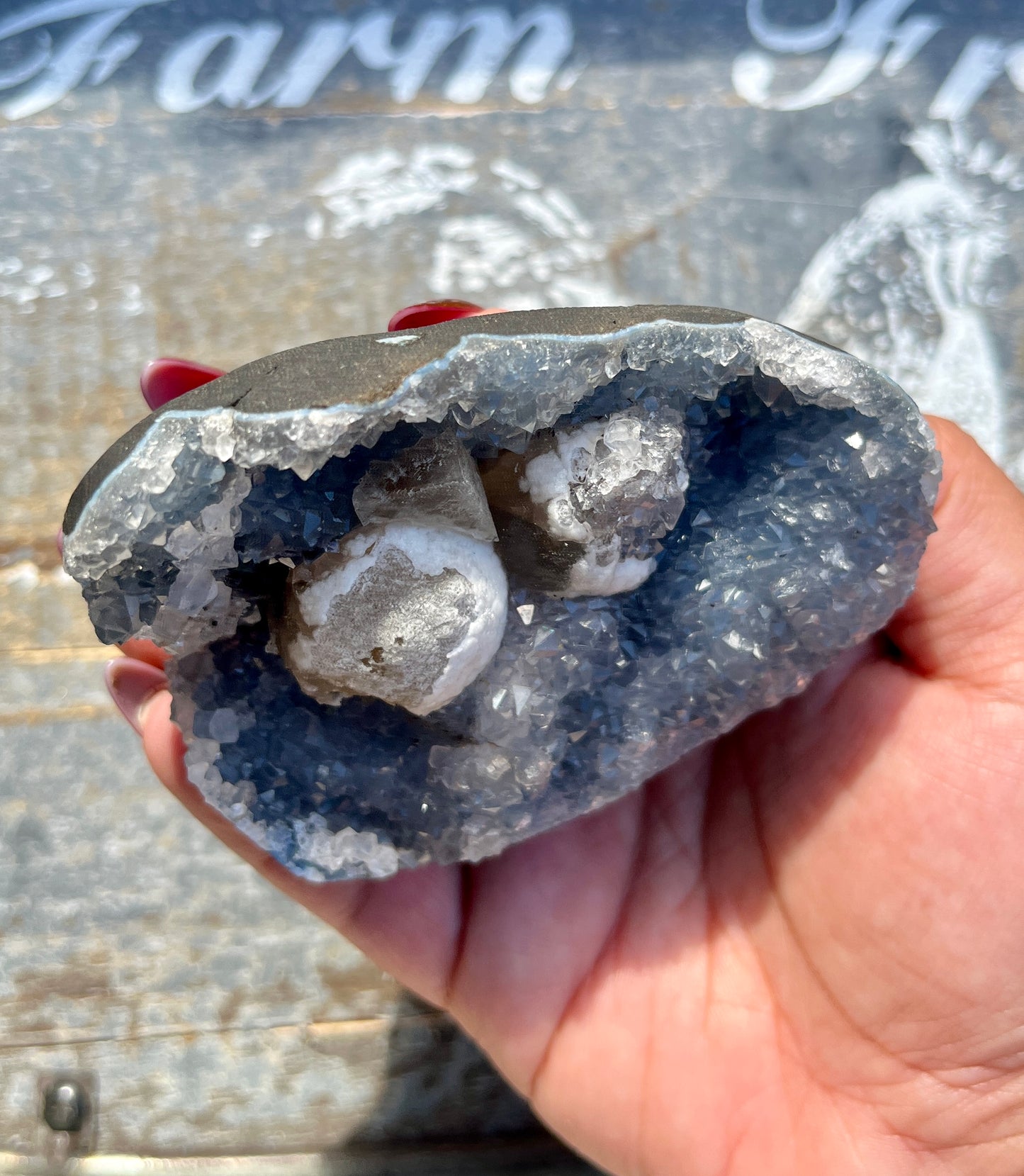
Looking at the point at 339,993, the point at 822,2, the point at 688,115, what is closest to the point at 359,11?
the point at 688,115

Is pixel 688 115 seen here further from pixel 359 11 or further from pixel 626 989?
pixel 626 989

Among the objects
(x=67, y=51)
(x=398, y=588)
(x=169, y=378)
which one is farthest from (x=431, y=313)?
(x=67, y=51)

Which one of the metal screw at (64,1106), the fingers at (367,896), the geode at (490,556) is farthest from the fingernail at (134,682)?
the metal screw at (64,1106)

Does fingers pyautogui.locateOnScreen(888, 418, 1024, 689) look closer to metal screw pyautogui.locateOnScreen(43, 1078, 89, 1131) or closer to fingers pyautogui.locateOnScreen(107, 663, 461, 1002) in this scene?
fingers pyautogui.locateOnScreen(107, 663, 461, 1002)

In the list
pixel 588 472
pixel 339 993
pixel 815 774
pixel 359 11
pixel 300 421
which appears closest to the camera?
pixel 300 421

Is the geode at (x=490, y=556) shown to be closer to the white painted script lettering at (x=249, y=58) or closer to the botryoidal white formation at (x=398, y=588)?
the botryoidal white formation at (x=398, y=588)

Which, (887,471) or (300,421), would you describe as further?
(887,471)

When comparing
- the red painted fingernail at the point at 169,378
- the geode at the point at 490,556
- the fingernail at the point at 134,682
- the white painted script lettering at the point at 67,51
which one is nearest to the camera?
the geode at the point at 490,556
